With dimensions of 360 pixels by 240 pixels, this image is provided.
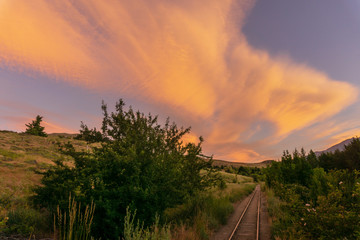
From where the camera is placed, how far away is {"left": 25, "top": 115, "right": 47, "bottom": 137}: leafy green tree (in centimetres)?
6438

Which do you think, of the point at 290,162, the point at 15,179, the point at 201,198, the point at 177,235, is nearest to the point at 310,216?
the point at 177,235

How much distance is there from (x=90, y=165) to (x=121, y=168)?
1325 mm

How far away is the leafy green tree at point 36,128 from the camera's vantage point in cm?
6438

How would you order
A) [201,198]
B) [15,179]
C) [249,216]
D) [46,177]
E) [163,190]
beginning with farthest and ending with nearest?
[15,179]
[249,216]
[201,198]
[46,177]
[163,190]

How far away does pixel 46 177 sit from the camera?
33.1 ft

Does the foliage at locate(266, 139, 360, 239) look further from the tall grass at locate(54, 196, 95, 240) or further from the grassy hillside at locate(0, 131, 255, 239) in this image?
the tall grass at locate(54, 196, 95, 240)

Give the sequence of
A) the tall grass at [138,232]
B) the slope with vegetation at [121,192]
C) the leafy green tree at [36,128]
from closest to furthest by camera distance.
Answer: the tall grass at [138,232] < the slope with vegetation at [121,192] < the leafy green tree at [36,128]

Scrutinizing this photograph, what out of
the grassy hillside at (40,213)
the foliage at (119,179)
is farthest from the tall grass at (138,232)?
the grassy hillside at (40,213)

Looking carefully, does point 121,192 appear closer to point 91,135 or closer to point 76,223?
point 76,223

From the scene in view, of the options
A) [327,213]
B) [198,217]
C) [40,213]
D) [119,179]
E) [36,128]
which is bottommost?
[198,217]

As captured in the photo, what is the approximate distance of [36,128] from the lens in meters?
65.7

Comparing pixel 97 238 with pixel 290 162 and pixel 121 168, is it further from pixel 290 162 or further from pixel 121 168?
pixel 290 162

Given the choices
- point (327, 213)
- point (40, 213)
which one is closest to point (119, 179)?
point (40, 213)

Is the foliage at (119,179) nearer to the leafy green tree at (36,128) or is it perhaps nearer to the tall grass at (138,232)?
the tall grass at (138,232)
